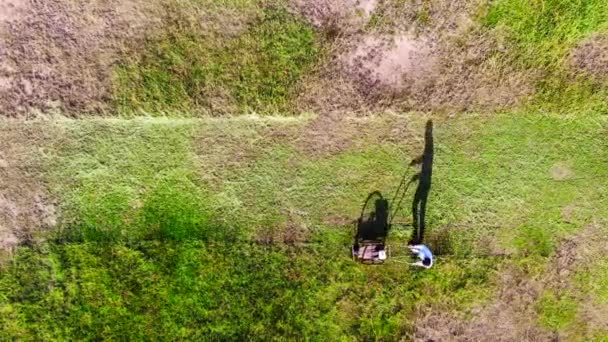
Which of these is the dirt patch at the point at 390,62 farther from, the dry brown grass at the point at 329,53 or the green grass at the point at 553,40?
the green grass at the point at 553,40

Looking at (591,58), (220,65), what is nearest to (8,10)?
(220,65)

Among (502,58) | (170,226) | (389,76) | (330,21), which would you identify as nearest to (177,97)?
(170,226)

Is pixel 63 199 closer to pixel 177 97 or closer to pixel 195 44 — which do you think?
pixel 177 97

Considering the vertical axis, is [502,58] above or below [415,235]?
above

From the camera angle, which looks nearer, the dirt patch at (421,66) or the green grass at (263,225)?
the green grass at (263,225)

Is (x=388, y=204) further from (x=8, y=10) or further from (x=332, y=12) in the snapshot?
(x=8, y=10)

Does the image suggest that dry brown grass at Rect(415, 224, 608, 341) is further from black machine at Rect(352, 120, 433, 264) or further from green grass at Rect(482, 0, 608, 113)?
green grass at Rect(482, 0, 608, 113)

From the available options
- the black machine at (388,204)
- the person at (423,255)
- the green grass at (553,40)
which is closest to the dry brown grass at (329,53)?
the green grass at (553,40)

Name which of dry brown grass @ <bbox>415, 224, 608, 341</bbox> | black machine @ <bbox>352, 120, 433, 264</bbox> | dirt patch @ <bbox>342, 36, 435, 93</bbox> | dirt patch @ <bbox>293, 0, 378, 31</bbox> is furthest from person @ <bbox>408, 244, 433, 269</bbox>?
dirt patch @ <bbox>293, 0, 378, 31</bbox>
